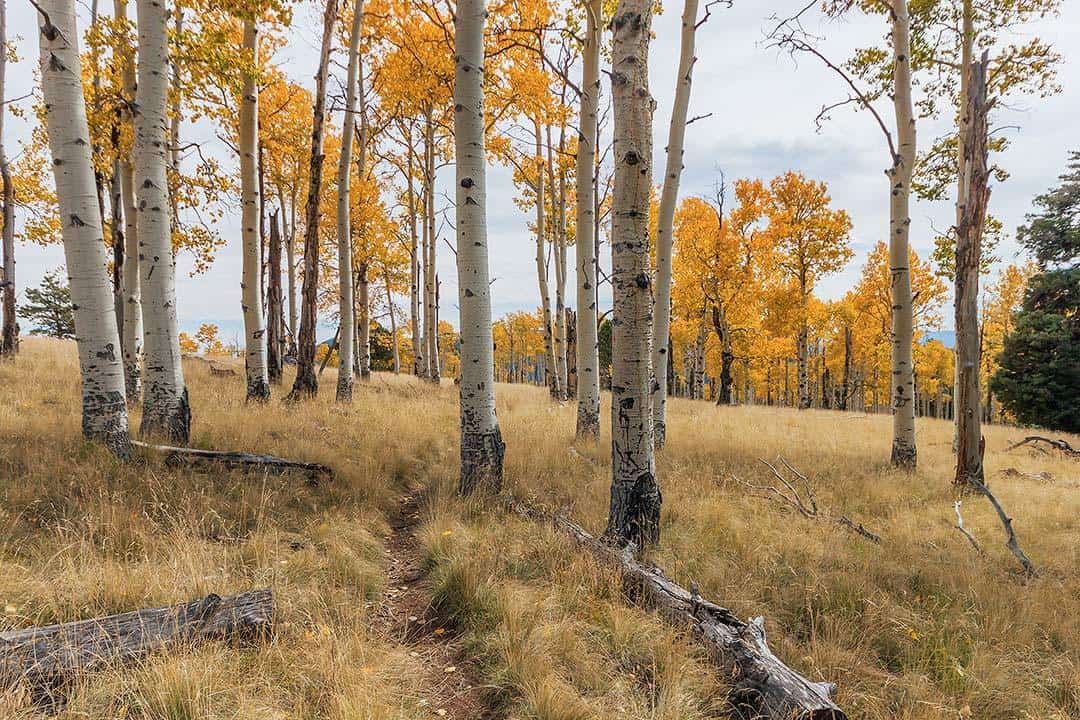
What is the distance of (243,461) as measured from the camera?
4.99 meters

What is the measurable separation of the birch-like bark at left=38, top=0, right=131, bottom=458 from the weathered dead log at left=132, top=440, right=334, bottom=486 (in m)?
0.39

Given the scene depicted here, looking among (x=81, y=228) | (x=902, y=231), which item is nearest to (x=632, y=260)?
(x=81, y=228)

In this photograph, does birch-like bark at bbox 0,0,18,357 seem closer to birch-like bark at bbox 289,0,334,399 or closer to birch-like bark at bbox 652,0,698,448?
birch-like bark at bbox 289,0,334,399

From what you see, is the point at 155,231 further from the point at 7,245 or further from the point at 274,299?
the point at 7,245

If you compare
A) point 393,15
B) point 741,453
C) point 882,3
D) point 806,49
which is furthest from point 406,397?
point 882,3

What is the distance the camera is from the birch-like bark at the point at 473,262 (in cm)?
507

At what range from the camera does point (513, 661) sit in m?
2.49

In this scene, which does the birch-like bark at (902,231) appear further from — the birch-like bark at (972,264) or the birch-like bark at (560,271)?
the birch-like bark at (560,271)

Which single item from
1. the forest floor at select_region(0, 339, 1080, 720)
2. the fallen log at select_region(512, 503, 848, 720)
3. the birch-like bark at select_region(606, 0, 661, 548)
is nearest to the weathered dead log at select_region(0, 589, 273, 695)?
the forest floor at select_region(0, 339, 1080, 720)

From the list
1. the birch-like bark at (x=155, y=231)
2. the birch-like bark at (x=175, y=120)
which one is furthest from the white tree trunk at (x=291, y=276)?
the birch-like bark at (x=155, y=231)

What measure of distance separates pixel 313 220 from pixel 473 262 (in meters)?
6.35

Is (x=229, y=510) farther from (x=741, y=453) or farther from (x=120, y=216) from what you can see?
(x=120, y=216)

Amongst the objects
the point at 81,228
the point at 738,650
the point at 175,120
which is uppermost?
the point at 175,120

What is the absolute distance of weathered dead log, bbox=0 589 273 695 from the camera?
2.02 m
